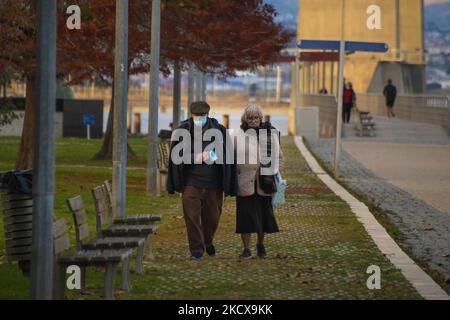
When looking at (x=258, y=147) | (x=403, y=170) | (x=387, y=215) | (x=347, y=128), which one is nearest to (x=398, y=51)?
(x=347, y=128)

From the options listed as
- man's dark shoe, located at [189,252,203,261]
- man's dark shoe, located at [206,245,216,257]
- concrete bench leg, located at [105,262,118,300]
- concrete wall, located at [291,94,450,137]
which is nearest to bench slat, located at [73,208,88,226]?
concrete bench leg, located at [105,262,118,300]

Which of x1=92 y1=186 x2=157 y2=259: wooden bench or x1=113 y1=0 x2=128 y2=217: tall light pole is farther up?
x1=113 y1=0 x2=128 y2=217: tall light pole

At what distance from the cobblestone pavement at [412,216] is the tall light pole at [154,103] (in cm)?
404

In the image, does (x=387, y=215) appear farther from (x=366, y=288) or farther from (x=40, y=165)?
(x=40, y=165)

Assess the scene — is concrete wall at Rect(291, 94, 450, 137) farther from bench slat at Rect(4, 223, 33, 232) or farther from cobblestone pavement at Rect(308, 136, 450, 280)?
bench slat at Rect(4, 223, 33, 232)

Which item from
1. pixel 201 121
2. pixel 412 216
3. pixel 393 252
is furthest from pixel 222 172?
pixel 412 216

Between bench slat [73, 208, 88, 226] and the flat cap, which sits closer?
bench slat [73, 208, 88, 226]

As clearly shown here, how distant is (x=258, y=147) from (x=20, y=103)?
44.7 metres

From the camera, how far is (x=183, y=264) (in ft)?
51.6

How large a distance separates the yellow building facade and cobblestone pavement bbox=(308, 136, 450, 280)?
Answer: 59.1 m

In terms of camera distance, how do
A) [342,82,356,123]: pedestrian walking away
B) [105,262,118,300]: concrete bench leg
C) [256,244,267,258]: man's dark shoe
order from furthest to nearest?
[342,82,356,123]: pedestrian walking away, [256,244,267,258]: man's dark shoe, [105,262,118,300]: concrete bench leg

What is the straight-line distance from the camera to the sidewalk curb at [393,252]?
13.6 meters

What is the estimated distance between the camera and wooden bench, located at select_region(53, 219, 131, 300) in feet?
40.1

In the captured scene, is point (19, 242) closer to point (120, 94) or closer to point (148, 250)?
point (148, 250)
